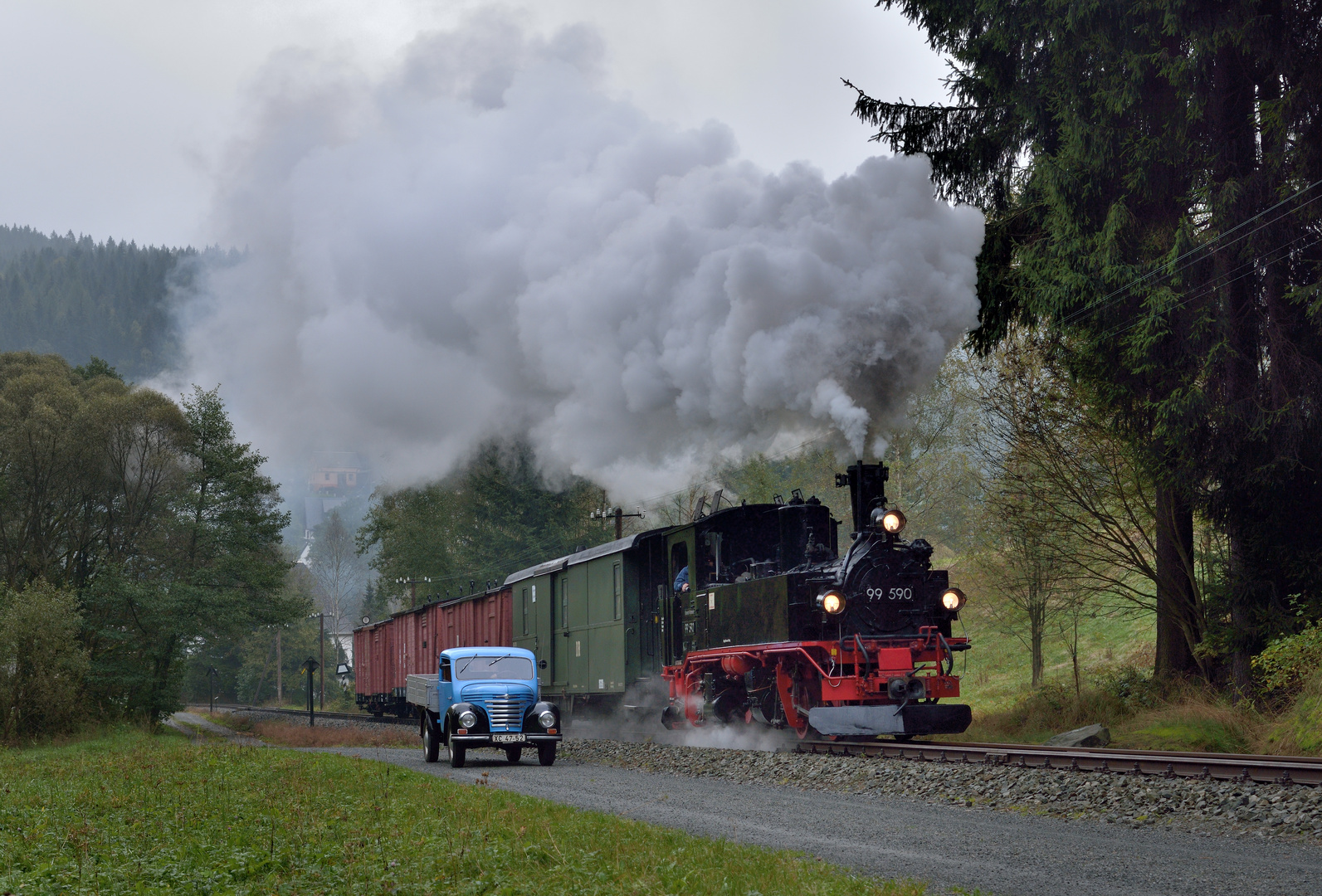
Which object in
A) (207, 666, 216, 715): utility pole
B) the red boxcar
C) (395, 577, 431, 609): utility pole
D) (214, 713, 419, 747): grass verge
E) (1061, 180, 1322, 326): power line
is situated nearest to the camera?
(1061, 180, 1322, 326): power line

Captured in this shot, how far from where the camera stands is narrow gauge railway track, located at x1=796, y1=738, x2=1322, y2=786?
966cm

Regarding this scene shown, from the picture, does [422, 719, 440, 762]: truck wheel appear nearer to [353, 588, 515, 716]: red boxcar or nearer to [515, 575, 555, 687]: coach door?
[515, 575, 555, 687]: coach door

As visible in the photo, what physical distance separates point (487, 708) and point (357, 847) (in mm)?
8702

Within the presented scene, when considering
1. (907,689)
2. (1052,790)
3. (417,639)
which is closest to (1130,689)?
(907,689)

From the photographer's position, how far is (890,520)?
14.1m

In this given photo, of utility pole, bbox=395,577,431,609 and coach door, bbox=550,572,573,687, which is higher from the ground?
utility pole, bbox=395,577,431,609

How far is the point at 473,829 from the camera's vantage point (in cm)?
855

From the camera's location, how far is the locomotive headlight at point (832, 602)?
13727 millimetres

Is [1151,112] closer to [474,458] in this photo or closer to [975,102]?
[975,102]

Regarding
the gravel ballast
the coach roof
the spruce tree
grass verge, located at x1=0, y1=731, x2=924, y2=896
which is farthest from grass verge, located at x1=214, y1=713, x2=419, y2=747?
the spruce tree

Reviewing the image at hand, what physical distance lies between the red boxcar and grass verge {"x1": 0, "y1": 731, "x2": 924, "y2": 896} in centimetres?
1242

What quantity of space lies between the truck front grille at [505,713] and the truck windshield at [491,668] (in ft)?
1.90

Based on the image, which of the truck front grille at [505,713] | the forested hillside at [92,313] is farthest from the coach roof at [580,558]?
the forested hillside at [92,313]

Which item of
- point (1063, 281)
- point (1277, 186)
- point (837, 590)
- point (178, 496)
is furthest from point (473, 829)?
point (178, 496)
